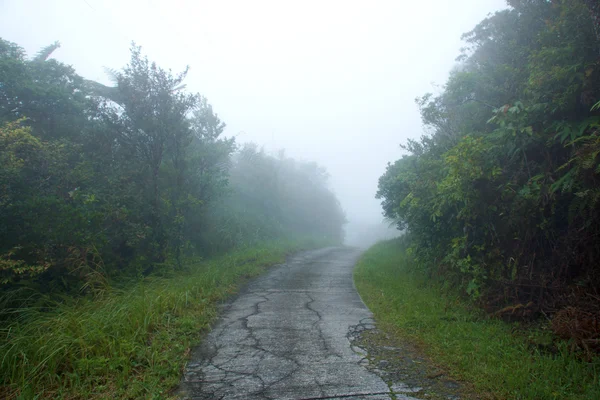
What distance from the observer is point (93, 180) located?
9.20 meters

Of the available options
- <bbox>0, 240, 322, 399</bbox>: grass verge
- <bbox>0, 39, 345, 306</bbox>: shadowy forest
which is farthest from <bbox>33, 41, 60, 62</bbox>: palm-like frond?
<bbox>0, 240, 322, 399</bbox>: grass verge

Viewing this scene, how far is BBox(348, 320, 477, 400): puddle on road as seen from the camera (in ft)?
12.1

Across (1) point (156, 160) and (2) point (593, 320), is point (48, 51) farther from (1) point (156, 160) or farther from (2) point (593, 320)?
(2) point (593, 320)

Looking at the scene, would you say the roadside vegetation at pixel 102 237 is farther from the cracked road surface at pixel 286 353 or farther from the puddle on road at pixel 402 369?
the puddle on road at pixel 402 369

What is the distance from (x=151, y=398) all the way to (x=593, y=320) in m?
4.76

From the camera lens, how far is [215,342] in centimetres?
517

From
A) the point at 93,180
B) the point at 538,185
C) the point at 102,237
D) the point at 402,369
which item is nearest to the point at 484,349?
the point at 402,369

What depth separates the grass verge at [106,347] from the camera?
381 centimetres

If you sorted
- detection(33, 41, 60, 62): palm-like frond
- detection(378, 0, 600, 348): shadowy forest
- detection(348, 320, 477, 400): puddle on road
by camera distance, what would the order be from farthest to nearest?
detection(33, 41, 60, 62): palm-like frond, detection(378, 0, 600, 348): shadowy forest, detection(348, 320, 477, 400): puddle on road

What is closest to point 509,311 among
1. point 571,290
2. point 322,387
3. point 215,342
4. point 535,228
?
point 571,290

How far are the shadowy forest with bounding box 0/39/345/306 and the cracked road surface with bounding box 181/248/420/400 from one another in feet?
10.2

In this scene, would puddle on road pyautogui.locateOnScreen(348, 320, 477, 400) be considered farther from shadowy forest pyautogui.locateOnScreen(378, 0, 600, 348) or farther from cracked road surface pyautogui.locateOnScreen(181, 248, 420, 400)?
shadowy forest pyautogui.locateOnScreen(378, 0, 600, 348)

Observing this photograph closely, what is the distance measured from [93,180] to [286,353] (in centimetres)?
712

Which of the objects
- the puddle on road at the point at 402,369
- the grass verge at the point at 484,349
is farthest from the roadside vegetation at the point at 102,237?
the grass verge at the point at 484,349
